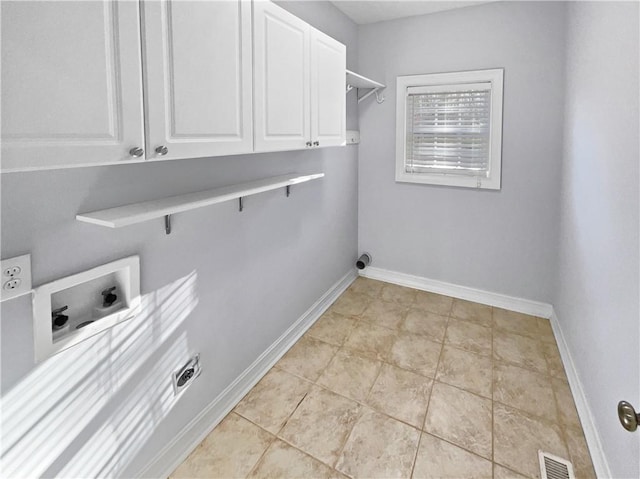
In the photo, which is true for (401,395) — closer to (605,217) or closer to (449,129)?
(605,217)

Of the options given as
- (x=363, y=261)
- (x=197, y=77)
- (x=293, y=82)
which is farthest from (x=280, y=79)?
(x=363, y=261)

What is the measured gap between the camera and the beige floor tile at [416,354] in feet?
7.69

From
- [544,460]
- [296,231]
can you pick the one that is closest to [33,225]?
[296,231]

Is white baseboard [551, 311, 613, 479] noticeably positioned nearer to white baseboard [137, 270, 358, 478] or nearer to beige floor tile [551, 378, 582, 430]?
beige floor tile [551, 378, 582, 430]

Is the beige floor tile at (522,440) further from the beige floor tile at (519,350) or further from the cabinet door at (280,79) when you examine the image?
the cabinet door at (280,79)

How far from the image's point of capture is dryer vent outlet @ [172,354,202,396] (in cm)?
166

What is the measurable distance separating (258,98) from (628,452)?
193 cm

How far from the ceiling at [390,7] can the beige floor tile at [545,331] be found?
2.54m

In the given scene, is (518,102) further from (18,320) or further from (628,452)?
(18,320)

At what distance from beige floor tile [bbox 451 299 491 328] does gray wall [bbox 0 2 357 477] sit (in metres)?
1.45

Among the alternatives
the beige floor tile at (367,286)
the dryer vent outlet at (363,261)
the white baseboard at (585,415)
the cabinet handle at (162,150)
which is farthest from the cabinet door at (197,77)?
the dryer vent outlet at (363,261)

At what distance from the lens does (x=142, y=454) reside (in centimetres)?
151

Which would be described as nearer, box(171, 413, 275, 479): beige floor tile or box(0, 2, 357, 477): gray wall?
box(0, 2, 357, 477): gray wall

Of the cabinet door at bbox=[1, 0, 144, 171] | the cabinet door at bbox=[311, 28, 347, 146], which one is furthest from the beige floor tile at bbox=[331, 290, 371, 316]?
the cabinet door at bbox=[1, 0, 144, 171]
